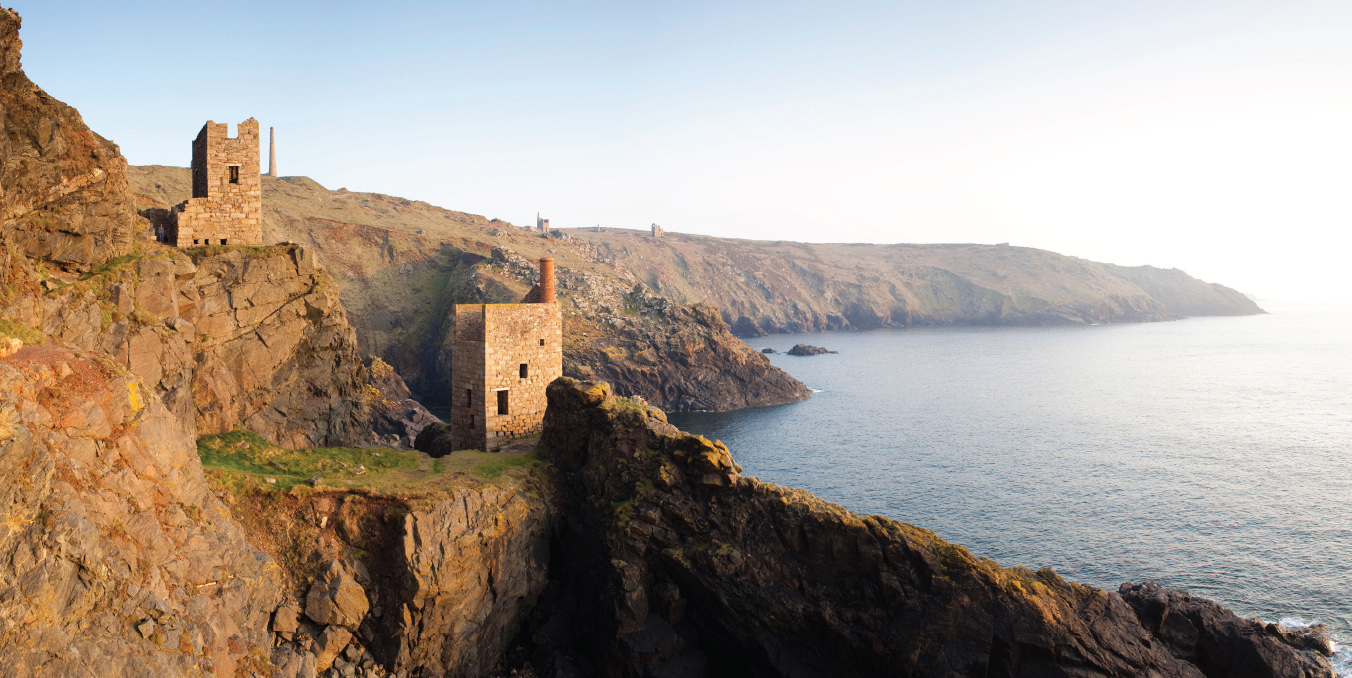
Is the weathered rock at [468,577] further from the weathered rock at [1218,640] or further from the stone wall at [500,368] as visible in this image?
the weathered rock at [1218,640]

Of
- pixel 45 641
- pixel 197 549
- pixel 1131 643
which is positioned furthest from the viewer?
pixel 1131 643

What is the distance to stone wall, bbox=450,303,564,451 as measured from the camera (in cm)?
3366

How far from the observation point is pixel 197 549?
2147 cm

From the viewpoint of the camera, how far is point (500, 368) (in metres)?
33.9

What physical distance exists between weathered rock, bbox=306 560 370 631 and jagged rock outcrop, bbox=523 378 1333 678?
6.84 m

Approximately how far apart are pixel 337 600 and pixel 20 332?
1179cm

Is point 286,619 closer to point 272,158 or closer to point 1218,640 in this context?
point 1218,640

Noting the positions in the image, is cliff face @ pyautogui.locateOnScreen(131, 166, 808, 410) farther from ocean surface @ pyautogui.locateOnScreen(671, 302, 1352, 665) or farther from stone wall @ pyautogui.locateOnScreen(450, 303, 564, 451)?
stone wall @ pyautogui.locateOnScreen(450, 303, 564, 451)

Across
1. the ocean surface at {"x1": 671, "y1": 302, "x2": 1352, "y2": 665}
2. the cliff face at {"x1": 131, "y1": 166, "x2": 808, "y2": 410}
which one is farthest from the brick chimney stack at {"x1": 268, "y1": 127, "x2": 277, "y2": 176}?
the ocean surface at {"x1": 671, "y1": 302, "x2": 1352, "y2": 665}

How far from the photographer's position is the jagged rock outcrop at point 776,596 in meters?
24.7

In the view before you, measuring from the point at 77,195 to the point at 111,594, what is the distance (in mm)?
16978

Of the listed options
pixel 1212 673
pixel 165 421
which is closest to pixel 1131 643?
pixel 1212 673

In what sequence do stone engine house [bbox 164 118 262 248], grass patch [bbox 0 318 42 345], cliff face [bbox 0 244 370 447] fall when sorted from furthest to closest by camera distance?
stone engine house [bbox 164 118 262 248] < cliff face [bbox 0 244 370 447] < grass patch [bbox 0 318 42 345]

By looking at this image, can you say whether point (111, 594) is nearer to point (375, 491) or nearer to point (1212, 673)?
point (375, 491)
